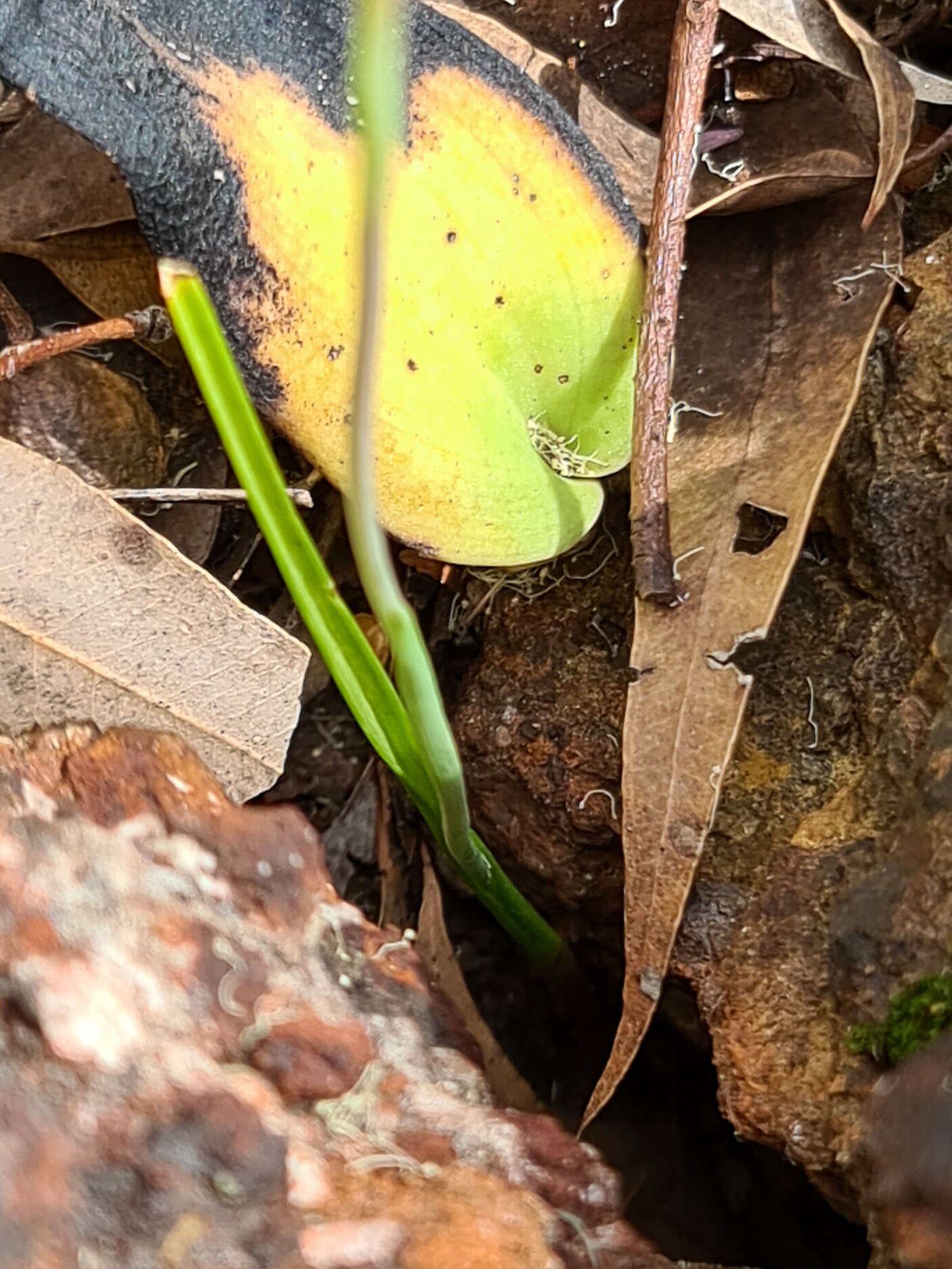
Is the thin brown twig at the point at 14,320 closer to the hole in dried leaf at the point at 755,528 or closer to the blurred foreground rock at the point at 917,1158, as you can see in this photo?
the hole in dried leaf at the point at 755,528

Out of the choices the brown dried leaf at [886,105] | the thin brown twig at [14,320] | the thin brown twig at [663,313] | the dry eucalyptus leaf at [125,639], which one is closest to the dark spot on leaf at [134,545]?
the dry eucalyptus leaf at [125,639]

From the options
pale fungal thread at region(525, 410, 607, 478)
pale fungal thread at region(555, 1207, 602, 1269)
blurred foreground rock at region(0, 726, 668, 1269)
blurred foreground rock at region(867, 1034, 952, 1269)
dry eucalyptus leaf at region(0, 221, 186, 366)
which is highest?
dry eucalyptus leaf at region(0, 221, 186, 366)

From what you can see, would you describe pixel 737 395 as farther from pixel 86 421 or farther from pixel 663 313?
pixel 86 421

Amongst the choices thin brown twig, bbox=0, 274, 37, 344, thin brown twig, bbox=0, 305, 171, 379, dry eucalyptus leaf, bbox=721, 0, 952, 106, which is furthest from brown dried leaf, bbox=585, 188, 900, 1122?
thin brown twig, bbox=0, 274, 37, 344

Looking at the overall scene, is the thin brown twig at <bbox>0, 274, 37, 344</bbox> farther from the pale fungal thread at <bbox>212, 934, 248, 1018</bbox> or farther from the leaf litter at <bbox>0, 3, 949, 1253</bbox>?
the pale fungal thread at <bbox>212, 934, 248, 1018</bbox>

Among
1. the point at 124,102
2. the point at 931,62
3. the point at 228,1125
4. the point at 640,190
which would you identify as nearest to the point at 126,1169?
the point at 228,1125

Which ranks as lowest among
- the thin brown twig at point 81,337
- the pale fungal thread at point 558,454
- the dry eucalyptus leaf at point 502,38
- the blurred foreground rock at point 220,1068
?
the blurred foreground rock at point 220,1068
